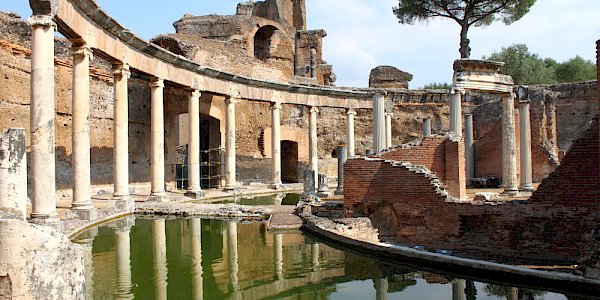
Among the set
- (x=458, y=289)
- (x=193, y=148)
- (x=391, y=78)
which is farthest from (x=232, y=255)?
(x=391, y=78)

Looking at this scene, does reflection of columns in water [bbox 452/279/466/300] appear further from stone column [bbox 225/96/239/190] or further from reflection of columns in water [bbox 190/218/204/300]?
stone column [bbox 225/96/239/190]

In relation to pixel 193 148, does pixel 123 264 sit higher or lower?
lower

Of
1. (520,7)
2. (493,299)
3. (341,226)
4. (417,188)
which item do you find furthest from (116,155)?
(520,7)

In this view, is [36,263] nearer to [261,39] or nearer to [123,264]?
[123,264]

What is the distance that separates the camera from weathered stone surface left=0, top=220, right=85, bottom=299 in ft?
11.0

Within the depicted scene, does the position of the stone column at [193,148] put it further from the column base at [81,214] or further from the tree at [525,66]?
the tree at [525,66]

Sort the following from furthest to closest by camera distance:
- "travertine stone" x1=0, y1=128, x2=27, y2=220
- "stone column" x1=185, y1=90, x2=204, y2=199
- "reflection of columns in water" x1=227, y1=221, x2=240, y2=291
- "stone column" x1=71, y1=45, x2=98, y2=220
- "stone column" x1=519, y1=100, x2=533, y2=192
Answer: "stone column" x1=185, y1=90, x2=204, y2=199 < "stone column" x1=519, y1=100, x2=533, y2=192 < "stone column" x1=71, y1=45, x2=98, y2=220 < "travertine stone" x1=0, y1=128, x2=27, y2=220 < "reflection of columns in water" x1=227, y1=221, x2=240, y2=291

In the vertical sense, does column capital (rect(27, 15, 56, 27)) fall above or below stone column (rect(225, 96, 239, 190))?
above

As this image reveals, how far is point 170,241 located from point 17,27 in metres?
10.4

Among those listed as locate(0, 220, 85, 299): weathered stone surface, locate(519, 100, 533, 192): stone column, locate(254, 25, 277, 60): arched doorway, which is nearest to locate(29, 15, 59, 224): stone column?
locate(0, 220, 85, 299): weathered stone surface

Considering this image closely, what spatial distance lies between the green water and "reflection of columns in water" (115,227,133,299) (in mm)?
11

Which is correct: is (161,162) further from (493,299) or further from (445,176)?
(493,299)

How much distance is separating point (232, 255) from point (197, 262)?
701 millimetres

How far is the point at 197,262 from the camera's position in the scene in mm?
7781
